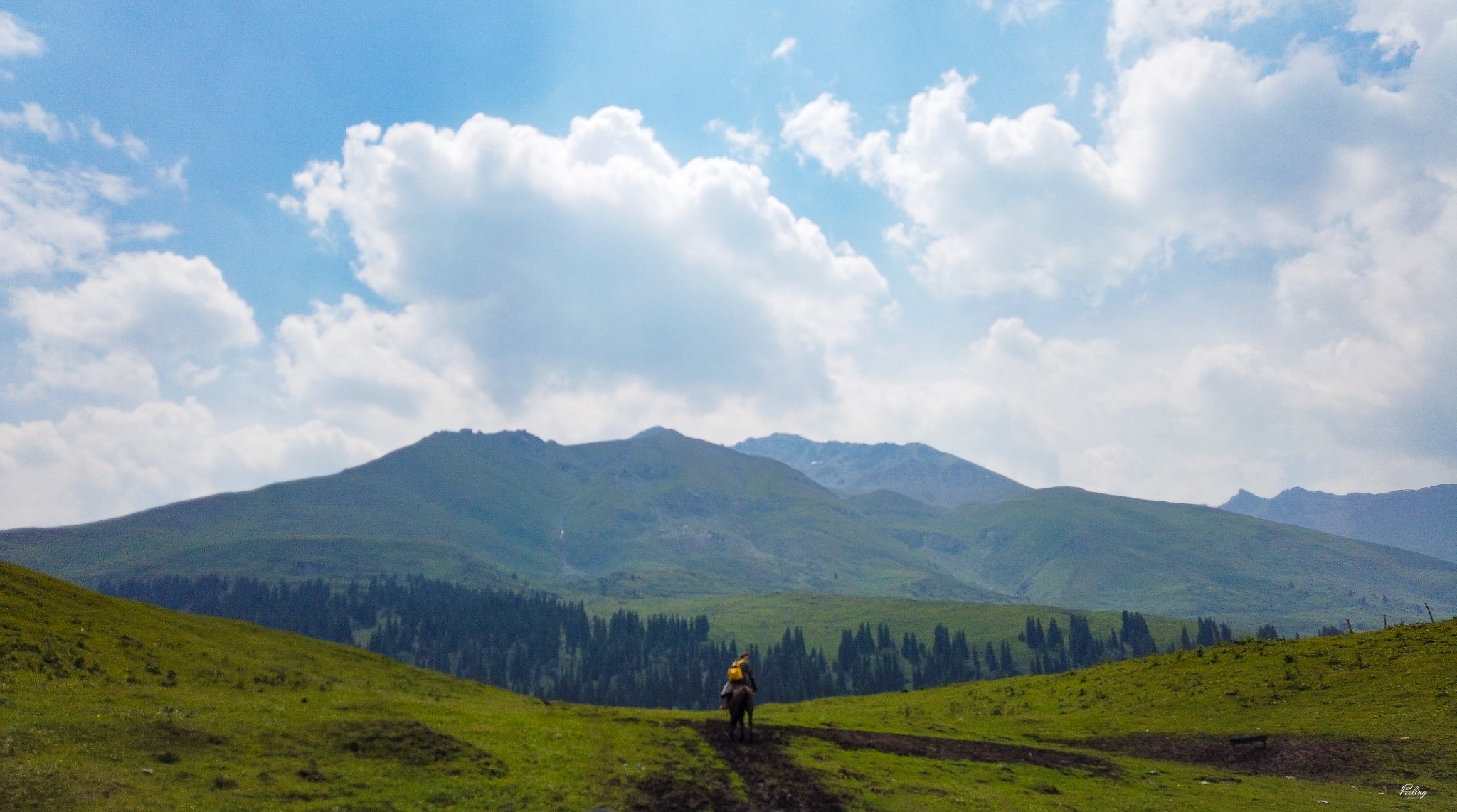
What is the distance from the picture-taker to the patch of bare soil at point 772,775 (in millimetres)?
26766

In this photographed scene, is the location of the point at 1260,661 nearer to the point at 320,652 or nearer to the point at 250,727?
the point at 250,727

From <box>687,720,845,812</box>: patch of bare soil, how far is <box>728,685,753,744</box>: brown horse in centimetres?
61

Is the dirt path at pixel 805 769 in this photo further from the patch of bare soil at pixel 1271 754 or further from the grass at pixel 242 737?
the patch of bare soil at pixel 1271 754

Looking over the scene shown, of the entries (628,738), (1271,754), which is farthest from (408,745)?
(1271,754)

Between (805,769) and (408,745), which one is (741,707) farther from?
(408,745)

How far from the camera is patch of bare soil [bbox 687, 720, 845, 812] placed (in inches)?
1054

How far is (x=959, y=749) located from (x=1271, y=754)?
16544 millimetres

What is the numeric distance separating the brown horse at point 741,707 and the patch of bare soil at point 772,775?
61 cm

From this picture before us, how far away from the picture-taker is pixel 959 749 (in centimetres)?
4041

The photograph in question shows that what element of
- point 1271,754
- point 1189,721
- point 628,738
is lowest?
point 1271,754

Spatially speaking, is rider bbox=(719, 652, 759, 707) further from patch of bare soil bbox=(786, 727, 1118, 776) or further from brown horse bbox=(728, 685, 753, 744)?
patch of bare soil bbox=(786, 727, 1118, 776)

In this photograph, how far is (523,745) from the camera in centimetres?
3231

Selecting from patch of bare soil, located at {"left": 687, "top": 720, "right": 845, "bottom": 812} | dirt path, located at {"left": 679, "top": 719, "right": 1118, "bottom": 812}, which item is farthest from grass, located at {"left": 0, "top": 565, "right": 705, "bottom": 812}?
dirt path, located at {"left": 679, "top": 719, "right": 1118, "bottom": 812}

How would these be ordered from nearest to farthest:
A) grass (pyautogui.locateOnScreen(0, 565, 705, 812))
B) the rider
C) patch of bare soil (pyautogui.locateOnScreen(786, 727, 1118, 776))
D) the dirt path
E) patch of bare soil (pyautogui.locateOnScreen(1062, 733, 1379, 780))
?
grass (pyautogui.locateOnScreen(0, 565, 705, 812)) → the dirt path → the rider → patch of bare soil (pyautogui.locateOnScreen(1062, 733, 1379, 780)) → patch of bare soil (pyautogui.locateOnScreen(786, 727, 1118, 776))
